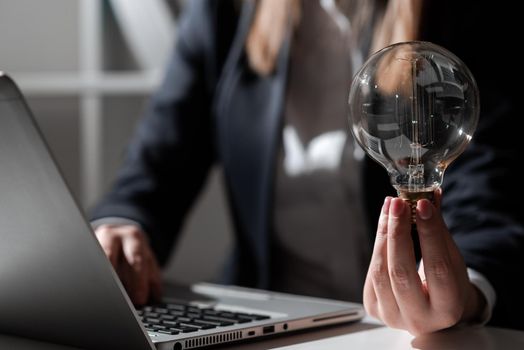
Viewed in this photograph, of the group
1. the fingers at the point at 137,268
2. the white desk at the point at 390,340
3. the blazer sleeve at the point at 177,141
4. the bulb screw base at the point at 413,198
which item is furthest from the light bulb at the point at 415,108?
the blazer sleeve at the point at 177,141

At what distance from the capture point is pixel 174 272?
179 cm

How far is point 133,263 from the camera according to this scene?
2.52 feet

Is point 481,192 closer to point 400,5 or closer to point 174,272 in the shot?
point 400,5

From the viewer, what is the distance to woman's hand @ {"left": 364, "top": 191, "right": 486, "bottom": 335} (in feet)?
1.80

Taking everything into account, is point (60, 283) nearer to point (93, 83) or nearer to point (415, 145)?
point (415, 145)

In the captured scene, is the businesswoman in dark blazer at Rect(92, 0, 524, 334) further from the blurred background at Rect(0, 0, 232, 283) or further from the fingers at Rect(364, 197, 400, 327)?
the blurred background at Rect(0, 0, 232, 283)

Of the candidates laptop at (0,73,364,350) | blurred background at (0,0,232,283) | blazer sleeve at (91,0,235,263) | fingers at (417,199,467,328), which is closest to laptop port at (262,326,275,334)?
laptop at (0,73,364,350)

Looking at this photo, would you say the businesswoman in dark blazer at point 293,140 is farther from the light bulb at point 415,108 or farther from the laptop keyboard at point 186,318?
the light bulb at point 415,108

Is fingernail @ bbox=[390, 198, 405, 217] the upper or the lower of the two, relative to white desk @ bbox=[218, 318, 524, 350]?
upper

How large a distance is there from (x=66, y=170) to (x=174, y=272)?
0.38m

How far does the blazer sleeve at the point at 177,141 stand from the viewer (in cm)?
109

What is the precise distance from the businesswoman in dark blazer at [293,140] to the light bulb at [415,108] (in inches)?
11.2

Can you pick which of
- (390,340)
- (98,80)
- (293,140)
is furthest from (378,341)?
(98,80)

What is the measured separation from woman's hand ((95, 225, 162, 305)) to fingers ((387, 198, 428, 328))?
254mm
